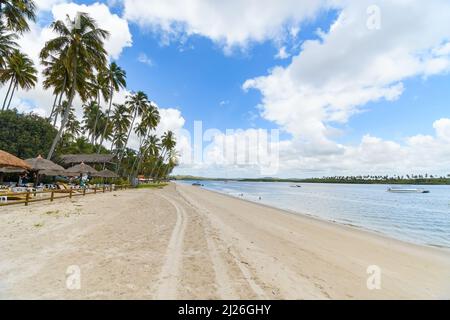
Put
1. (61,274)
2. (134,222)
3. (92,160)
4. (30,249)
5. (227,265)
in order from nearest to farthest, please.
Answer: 1. (61,274)
2. (227,265)
3. (30,249)
4. (134,222)
5. (92,160)

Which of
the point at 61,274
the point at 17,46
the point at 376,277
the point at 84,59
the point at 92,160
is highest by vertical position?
the point at 17,46

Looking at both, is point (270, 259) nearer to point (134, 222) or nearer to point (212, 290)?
point (212, 290)

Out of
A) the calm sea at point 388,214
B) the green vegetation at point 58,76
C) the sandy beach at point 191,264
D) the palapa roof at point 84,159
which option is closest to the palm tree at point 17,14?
the green vegetation at point 58,76

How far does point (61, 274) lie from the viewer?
394 centimetres

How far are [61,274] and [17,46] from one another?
90.1 ft

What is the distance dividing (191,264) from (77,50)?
74.2 feet

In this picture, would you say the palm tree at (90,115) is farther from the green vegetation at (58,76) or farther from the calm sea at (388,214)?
the calm sea at (388,214)

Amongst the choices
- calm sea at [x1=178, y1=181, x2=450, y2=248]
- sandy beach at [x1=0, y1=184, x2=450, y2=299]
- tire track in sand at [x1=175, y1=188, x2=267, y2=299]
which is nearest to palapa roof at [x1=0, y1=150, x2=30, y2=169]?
sandy beach at [x1=0, y1=184, x2=450, y2=299]

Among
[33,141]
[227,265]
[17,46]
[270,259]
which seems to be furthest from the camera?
[33,141]

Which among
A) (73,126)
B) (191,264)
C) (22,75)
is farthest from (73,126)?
(191,264)

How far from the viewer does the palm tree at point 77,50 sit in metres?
19.7

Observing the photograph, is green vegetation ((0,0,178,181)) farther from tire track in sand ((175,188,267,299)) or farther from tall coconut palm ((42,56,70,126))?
tire track in sand ((175,188,267,299))

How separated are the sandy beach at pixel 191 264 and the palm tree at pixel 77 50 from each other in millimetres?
16303
